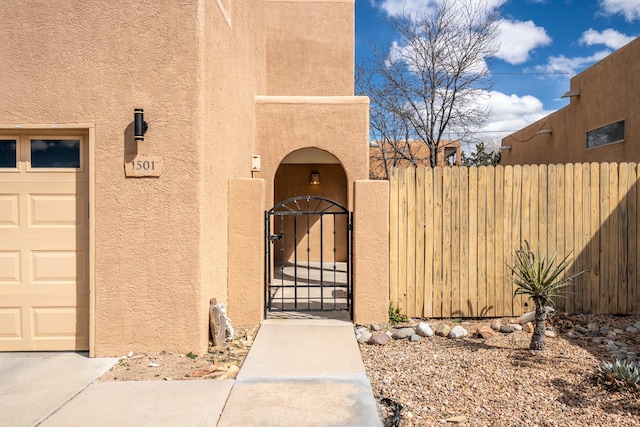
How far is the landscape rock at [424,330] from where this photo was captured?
18.6 ft

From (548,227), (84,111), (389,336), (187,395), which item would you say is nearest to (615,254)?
(548,227)

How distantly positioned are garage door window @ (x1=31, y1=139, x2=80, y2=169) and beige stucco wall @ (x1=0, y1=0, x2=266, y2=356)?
31 centimetres

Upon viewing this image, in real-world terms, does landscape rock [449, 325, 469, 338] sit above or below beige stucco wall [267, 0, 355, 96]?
below

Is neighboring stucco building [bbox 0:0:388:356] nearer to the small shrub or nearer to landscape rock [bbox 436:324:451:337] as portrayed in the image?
the small shrub

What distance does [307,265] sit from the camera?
1087 centimetres

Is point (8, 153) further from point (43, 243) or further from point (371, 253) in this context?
point (371, 253)

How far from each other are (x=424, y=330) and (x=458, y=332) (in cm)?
46

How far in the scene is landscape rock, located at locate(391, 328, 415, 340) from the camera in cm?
563

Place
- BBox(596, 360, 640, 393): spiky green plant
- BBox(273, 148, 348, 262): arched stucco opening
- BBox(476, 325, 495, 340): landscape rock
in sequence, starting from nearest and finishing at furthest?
BBox(596, 360, 640, 393): spiky green plant
BBox(476, 325, 495, 340): landscape rock
BBox(273, 148, 348, 262): arched stucco opening

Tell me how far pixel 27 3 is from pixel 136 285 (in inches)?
137

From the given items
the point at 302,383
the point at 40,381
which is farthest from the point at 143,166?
the point at 302,383

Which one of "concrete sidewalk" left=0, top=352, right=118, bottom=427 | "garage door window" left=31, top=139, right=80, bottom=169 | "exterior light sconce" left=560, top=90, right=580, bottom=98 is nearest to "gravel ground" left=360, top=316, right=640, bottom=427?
"concrete sidewalk" left=0, top=352, right=118, bottom=427

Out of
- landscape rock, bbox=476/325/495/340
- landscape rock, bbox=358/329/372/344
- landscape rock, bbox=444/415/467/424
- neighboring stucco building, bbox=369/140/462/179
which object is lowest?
landscape rock, bbox=444/415/467/424

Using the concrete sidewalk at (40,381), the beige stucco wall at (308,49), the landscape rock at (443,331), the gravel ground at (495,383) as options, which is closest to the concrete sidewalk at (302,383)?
the gravel ground at (495,383)
